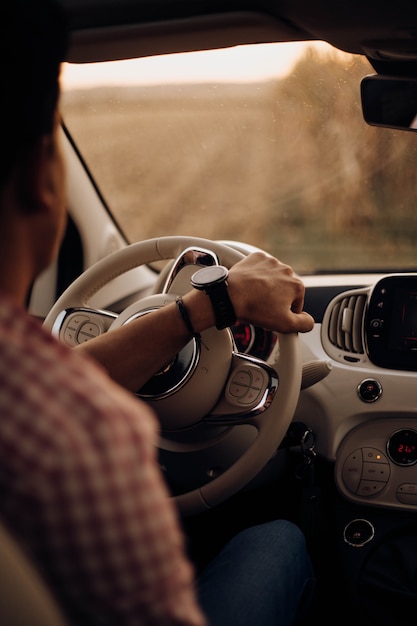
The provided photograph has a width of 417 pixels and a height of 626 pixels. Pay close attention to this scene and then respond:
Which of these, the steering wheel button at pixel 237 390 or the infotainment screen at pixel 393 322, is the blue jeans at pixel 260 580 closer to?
the steering wheel button at pixel 237 390

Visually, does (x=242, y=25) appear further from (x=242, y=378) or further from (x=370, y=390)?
(x=370, y=390)

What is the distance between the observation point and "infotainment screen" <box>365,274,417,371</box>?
2.10m

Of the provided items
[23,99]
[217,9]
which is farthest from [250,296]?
[23,99]

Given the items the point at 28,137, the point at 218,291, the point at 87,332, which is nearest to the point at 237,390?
the point at 218,291

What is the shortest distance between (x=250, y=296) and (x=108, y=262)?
461mm

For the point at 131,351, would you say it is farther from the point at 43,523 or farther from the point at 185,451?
the point at 43,523

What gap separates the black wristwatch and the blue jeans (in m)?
0.46

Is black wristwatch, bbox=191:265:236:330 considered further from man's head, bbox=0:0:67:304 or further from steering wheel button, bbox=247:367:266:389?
man's head, bbox=0:0:67:304

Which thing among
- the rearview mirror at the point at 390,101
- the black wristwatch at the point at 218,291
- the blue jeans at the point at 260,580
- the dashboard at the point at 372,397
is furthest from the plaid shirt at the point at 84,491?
the dashboard at the point at 372,397

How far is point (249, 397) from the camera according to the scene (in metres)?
1.64

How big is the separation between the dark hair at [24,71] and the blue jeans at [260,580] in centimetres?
86

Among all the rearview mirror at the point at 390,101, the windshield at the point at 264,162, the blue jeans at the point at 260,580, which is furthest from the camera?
the windshield at the point at 264,162

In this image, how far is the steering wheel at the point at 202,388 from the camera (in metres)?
1.61

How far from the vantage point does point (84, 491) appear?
0.64 m
